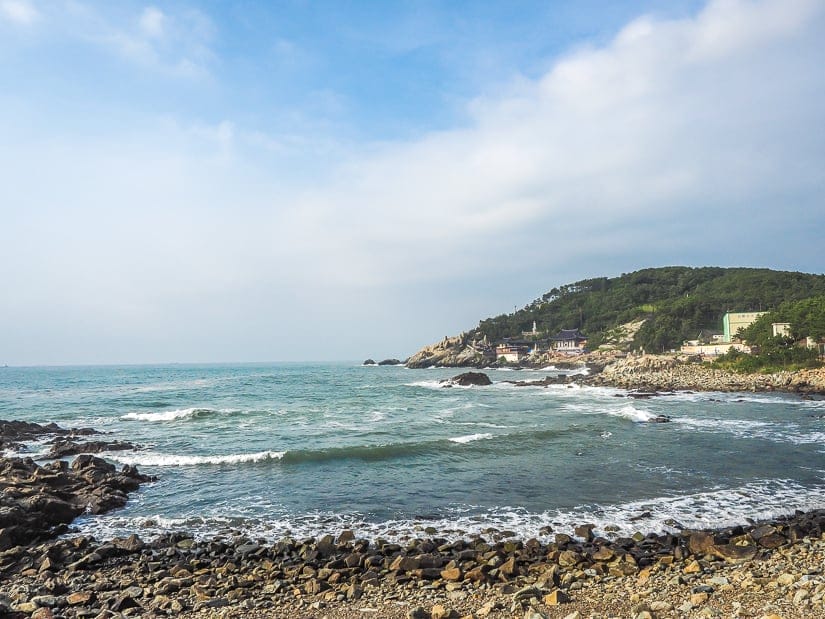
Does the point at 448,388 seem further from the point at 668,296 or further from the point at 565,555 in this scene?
the point at 668,296

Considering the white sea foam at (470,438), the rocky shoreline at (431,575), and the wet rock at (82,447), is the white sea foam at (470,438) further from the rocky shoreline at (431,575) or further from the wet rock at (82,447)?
the wet rock at (82,447)

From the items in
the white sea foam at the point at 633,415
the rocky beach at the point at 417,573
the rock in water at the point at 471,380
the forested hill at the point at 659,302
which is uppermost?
the forested hill at the point at 659,302

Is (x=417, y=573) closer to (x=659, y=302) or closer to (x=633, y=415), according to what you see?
(x=633, y=415)

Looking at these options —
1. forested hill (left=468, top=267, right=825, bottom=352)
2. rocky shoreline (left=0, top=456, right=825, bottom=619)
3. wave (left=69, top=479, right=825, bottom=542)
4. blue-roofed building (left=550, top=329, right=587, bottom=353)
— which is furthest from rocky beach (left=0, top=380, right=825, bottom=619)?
blue-roofed building (left=550, top=329, right=587, bottom=353)

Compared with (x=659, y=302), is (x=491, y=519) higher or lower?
lower

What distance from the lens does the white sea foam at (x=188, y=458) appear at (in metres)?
18.8

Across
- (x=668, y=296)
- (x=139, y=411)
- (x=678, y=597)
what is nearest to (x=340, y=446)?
(x=678, y=597)

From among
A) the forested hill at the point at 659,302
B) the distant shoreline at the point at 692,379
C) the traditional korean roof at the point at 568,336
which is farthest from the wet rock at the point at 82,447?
the traditional korean roof at the point at 568,336

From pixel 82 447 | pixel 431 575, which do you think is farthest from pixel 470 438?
pixel 82 447

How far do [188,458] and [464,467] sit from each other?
1099 cm

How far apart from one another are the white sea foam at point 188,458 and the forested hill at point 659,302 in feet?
270

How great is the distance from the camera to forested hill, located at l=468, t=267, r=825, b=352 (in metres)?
92.5

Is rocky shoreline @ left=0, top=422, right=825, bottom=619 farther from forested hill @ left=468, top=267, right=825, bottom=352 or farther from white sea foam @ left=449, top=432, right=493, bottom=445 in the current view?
forested hill @ left=468, top=267, right=825, bottom=352

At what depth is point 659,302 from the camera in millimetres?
119062
